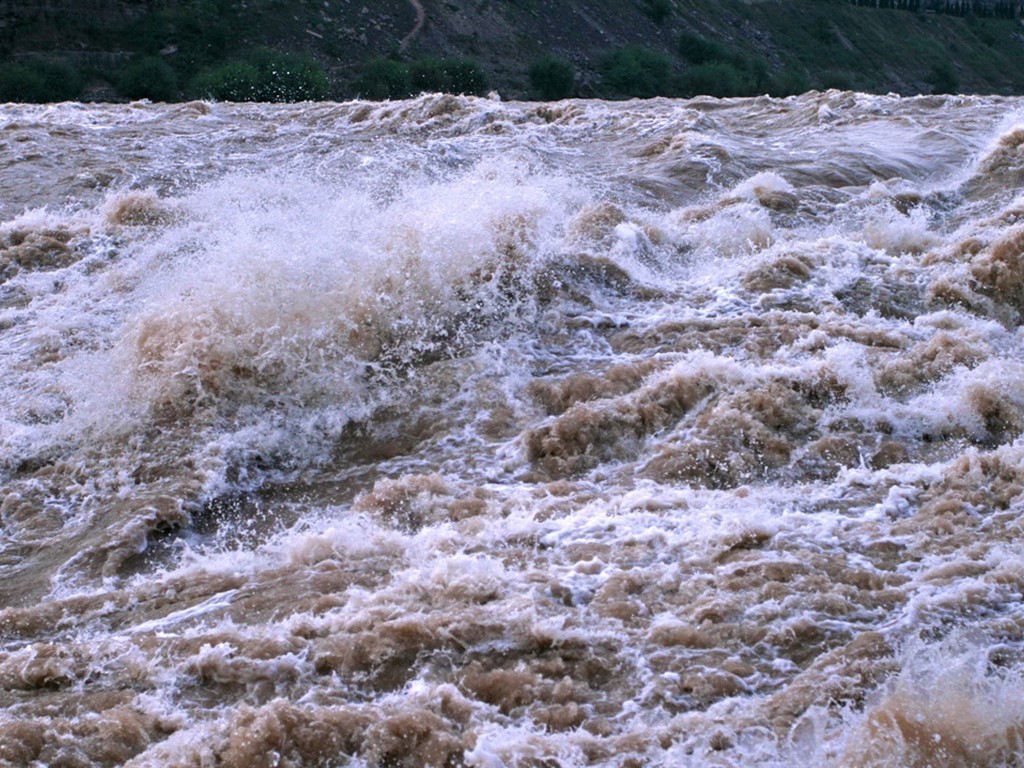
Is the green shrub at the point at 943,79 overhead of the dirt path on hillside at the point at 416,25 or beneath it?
beneath

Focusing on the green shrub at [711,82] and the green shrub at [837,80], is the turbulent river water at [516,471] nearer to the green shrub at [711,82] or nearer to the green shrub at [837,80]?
the green shrub at [711,82]

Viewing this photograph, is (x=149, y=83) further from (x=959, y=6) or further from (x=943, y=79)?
(x=959, y=6)

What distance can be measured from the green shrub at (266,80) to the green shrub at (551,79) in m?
5.90

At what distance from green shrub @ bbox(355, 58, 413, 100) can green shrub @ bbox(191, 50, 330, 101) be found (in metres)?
0.93

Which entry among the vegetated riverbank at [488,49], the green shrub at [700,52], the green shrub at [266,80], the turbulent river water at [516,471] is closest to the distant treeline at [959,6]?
the vegetated riverbank at [488,49]

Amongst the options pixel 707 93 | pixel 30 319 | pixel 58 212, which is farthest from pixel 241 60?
pixel 30 319

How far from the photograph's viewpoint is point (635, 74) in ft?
99.0

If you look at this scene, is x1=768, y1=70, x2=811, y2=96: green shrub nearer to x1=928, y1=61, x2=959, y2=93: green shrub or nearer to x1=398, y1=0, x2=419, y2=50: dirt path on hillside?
x1=928, y1=61, x2=959, y2=93: green shrub

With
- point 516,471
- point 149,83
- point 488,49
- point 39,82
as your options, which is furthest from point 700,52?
point 516,471

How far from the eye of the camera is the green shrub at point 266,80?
2284 cm

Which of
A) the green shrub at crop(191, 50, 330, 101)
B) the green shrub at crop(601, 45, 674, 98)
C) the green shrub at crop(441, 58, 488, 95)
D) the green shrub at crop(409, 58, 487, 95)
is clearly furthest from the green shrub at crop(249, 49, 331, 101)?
the green shrub at crop(601, 45, 674, 98)

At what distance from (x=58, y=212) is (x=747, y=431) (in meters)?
6.13

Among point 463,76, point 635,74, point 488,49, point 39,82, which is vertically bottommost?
point 635,74

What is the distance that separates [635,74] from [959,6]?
61.2ft
